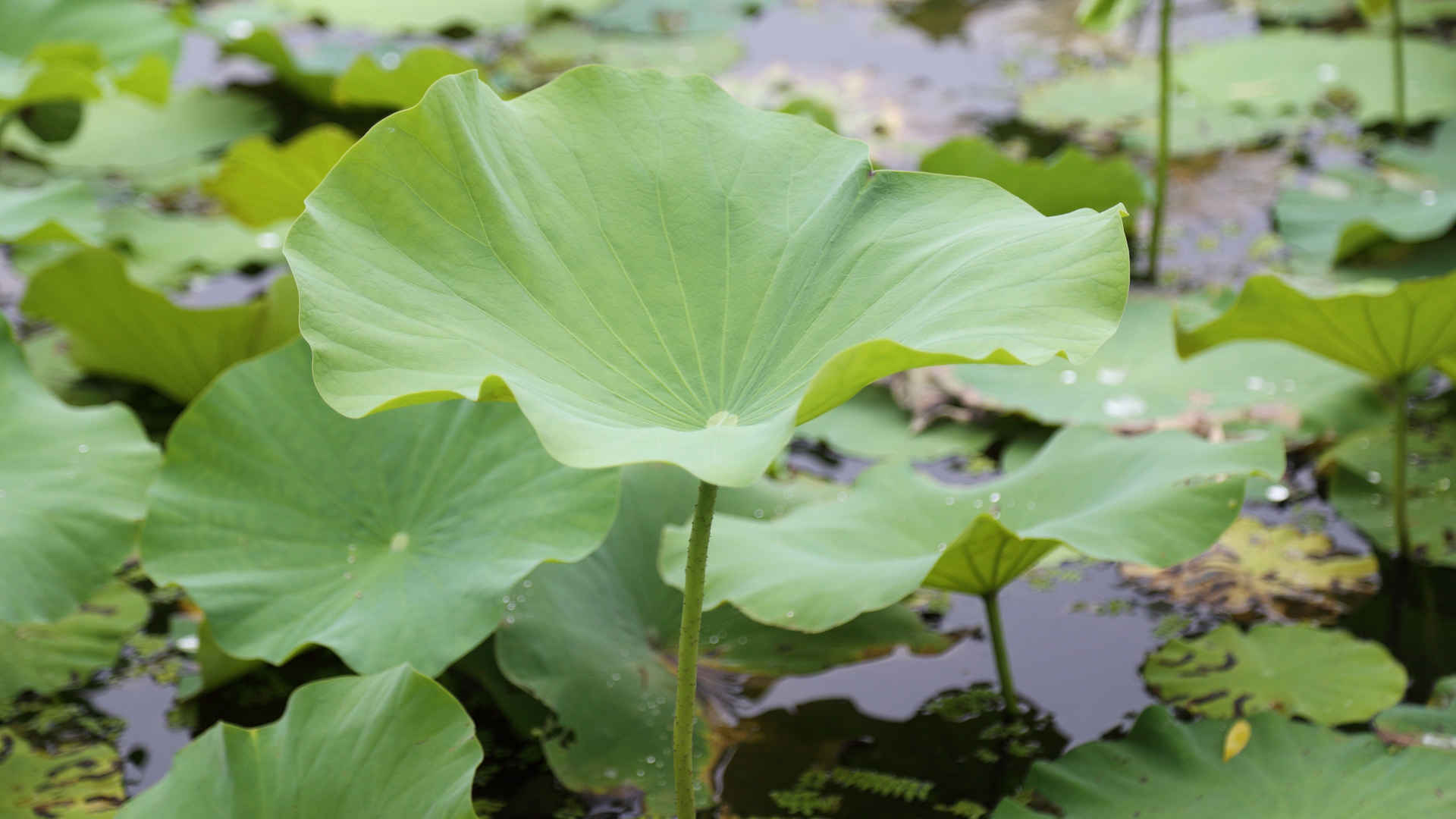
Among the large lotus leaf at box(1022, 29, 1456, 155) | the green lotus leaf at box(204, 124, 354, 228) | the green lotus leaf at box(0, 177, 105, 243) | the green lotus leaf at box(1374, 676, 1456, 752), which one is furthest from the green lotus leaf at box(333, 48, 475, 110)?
the green lotus leaf at box(1374, 676, 1456, 752)

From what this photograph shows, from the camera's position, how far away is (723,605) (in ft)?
5.11

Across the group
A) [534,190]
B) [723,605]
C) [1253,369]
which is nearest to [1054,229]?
[534,190]

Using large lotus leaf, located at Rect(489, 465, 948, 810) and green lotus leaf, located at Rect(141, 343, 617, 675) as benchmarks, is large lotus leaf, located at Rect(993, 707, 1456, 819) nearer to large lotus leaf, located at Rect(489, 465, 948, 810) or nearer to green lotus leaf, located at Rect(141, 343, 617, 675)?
large lotus leaf, located at Rect(489, 465, 948, 810)

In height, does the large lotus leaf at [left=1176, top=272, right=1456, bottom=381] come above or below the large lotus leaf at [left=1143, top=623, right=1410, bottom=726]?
above

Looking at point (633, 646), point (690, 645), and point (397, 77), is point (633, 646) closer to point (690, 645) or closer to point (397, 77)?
point (690, 645)

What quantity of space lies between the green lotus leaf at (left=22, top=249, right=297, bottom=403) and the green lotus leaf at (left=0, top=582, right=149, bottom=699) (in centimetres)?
43

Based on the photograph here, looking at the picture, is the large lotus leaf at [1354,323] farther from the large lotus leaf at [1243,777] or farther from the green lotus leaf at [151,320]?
the green lotus leaf at [151,320]

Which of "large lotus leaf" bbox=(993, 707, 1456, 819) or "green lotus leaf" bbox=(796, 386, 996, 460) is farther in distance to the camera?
"green lotus leaf" bbox=(796, 386, 996, 460)

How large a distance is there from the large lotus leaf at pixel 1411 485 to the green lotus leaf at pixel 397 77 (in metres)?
1.71

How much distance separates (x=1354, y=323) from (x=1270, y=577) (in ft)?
1.24

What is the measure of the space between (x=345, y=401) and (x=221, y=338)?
3.68 feet

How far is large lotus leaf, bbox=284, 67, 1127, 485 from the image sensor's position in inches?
36.9

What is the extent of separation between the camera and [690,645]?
1.11 metres

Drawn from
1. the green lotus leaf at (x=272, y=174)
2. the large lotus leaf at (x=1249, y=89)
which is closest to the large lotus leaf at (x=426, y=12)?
the green lotus leaf at (x=272, y=174)
